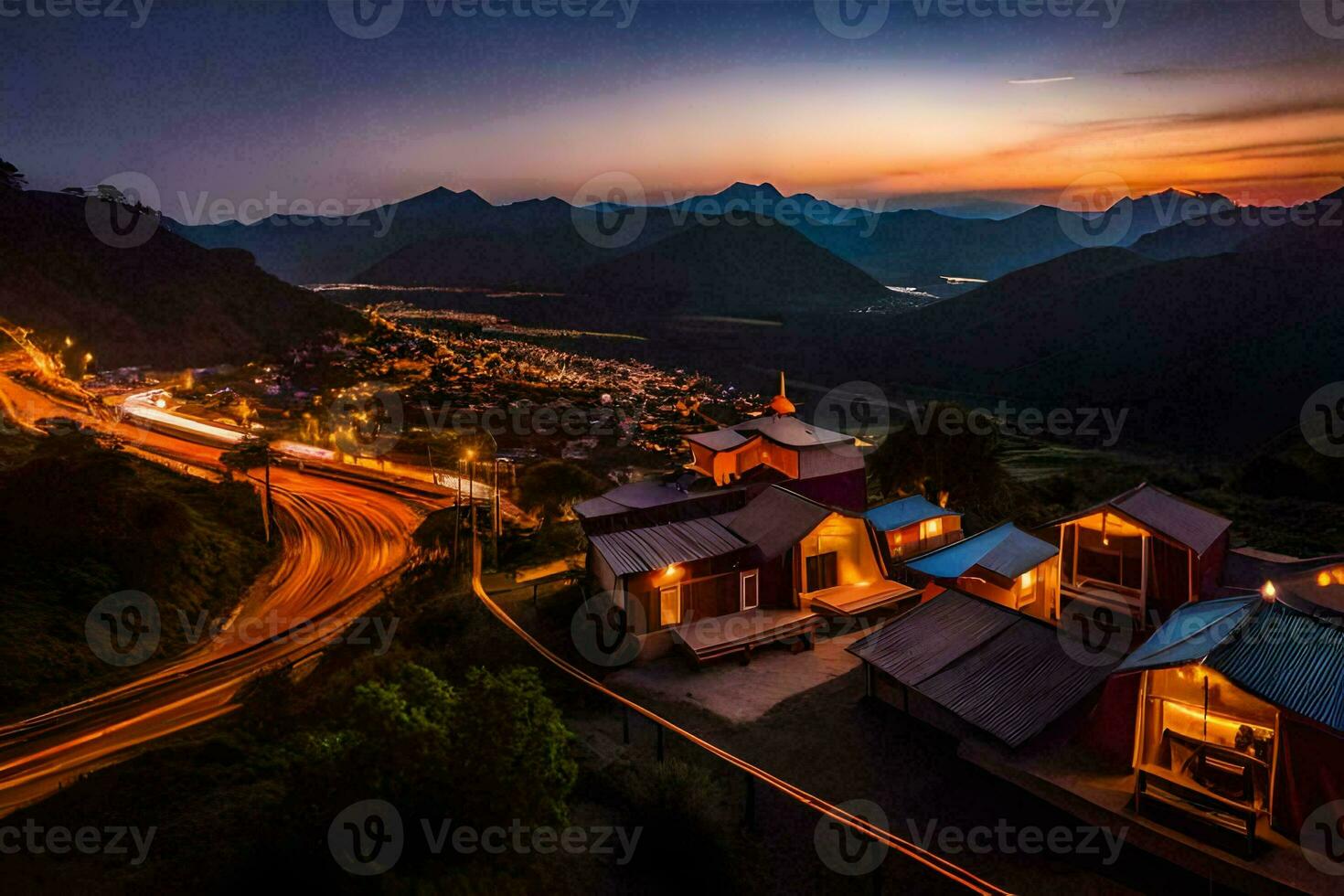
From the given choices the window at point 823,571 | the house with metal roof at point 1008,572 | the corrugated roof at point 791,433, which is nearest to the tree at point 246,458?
the corrugated roof at point 791,433

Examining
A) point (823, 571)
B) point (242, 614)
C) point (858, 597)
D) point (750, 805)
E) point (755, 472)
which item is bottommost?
point (242, 614)

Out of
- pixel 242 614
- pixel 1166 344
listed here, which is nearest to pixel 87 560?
pixel 242 614

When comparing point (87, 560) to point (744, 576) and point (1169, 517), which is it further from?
point (1169, 517)

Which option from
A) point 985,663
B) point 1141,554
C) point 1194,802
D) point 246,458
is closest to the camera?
point 1194,802

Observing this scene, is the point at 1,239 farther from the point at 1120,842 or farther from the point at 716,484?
the point at 1120,842

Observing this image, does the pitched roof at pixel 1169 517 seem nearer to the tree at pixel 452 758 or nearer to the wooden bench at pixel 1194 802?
the wooden bench at pixel 1194 802

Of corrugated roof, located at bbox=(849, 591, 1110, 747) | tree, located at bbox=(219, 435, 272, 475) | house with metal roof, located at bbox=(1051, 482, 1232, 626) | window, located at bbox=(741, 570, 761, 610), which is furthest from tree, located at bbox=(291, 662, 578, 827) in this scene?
tree, located at bbox=(219, 435, 272, 475)
